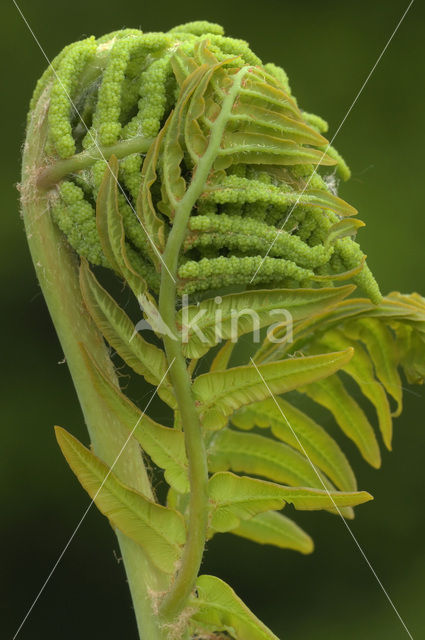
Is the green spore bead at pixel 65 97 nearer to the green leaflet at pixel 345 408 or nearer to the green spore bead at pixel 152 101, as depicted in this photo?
the green spore bead at pixel 152 101

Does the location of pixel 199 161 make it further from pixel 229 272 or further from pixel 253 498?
pixel 253 498

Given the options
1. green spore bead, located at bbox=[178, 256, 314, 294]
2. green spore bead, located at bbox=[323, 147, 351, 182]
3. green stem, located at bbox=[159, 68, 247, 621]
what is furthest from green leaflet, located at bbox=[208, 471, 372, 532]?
green spore bead, located at bbox=[323, 147, 351, 182]

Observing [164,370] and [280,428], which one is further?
[280,428]

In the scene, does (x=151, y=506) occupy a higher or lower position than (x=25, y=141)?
lower

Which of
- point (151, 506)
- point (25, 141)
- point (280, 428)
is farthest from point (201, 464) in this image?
point (25, 141)

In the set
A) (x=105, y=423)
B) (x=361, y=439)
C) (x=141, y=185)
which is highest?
(x=141, y=185)

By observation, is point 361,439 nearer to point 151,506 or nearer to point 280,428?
point 280,428
